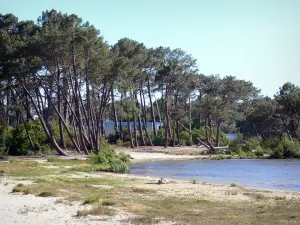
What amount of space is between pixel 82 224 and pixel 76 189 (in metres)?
8.44

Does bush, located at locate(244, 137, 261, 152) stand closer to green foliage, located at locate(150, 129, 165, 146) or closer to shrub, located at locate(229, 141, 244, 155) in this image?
shrub, located at locate(229, 141, 244, 155)

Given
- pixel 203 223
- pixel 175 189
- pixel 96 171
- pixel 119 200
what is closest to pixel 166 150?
pixel 96 171

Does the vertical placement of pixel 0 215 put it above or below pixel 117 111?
below

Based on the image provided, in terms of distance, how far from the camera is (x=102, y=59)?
4738 cm

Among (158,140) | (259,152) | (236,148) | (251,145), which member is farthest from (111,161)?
(158,140)

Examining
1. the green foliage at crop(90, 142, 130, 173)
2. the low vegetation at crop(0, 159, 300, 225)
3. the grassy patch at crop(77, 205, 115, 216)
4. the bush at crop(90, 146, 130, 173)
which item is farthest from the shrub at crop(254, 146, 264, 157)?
the grassy patch at crop(77, 205, 115, 216)

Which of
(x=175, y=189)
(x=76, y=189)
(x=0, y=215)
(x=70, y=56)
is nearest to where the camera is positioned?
(x=0, y=215)

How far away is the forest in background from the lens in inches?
1836

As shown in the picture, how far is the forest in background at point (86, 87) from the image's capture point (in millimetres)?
46625

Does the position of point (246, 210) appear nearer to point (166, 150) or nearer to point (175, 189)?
point (175, 189)

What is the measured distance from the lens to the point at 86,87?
167 feet

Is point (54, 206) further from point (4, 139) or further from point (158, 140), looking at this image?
point (158, 140)

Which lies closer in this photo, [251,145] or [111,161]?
[111,161]

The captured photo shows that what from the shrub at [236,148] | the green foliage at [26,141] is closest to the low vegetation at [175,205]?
the green foliage at [26,141]
